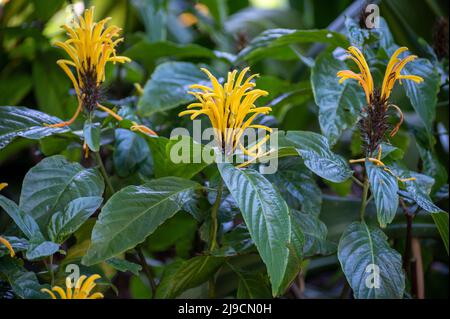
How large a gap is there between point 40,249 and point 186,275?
208 millimetres

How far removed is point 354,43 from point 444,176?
0.25 metres

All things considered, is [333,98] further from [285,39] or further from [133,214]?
[133,214]

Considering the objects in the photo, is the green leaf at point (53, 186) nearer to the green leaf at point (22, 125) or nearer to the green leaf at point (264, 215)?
the green leaf at point (22, 125)

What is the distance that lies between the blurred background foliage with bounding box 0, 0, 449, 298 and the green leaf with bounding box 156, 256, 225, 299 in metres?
0.13

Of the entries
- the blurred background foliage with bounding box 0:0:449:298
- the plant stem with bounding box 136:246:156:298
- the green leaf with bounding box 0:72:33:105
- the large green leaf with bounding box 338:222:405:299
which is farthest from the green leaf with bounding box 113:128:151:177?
the green leaf with bounding box 0:72:33:105

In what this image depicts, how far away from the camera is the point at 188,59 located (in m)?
1.45

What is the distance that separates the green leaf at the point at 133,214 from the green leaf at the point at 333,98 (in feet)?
0.71

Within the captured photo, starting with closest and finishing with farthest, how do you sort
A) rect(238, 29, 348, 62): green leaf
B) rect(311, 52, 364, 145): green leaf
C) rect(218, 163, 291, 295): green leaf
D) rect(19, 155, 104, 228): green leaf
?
rect(218, 163, 291, 295): green leaf < rect(19, 155, 104, 228): green leaf < rect(311, 52, 364, 145): green leaf < rect(238, 29, 348, 62): green leaf

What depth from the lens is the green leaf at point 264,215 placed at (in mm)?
605

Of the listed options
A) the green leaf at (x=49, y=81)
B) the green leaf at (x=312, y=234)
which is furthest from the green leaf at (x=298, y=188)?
the green leaf at (x=49, y=81)

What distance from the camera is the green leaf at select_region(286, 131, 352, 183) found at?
0.70 metres

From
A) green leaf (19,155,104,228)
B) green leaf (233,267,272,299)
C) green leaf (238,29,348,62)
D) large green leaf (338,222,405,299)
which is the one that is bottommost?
green leaf (233,267,272,299)

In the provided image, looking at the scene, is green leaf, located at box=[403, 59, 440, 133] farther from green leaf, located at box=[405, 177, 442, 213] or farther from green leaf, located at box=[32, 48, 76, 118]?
green leaf, located at box=[32, 48, 76, 118]
